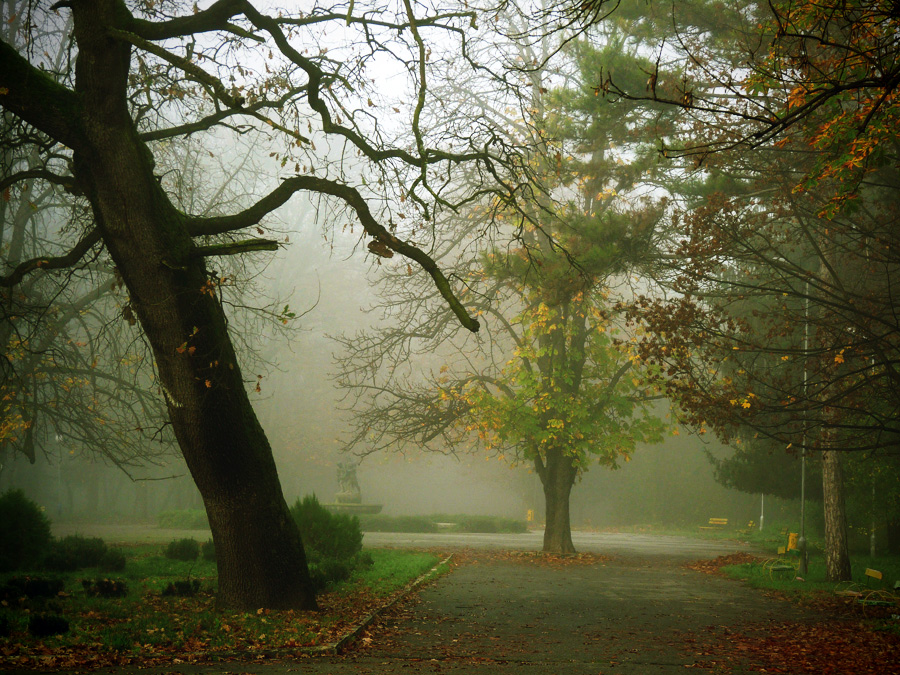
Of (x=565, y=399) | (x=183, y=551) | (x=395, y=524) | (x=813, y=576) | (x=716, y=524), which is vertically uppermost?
(x=565, y=399)

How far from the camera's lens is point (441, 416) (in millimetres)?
17641

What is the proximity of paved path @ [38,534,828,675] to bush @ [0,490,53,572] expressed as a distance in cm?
664

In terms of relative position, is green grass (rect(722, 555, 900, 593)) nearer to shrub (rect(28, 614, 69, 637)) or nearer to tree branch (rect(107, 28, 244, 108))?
shrub (rect(28, 614, 69, 637))

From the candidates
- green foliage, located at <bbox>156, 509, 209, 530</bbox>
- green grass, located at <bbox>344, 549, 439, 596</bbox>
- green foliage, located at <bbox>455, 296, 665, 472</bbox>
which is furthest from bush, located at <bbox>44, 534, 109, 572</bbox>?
green foliage, located at <bbox>156, 509, 209, 530</bbox>

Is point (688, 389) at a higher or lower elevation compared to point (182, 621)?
higher

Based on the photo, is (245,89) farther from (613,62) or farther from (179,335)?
(613,62)

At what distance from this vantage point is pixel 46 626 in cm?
668

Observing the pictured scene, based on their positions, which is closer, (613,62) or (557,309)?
(613,62)

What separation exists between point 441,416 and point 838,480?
29.2ft

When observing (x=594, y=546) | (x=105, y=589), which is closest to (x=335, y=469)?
(x=594, y=546)

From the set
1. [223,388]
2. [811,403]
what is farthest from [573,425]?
[223,388]

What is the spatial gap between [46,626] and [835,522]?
14.2 m

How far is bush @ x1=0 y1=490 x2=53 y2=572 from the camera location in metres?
11.5

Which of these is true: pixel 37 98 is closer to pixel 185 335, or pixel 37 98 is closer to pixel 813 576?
pixel 185 335
